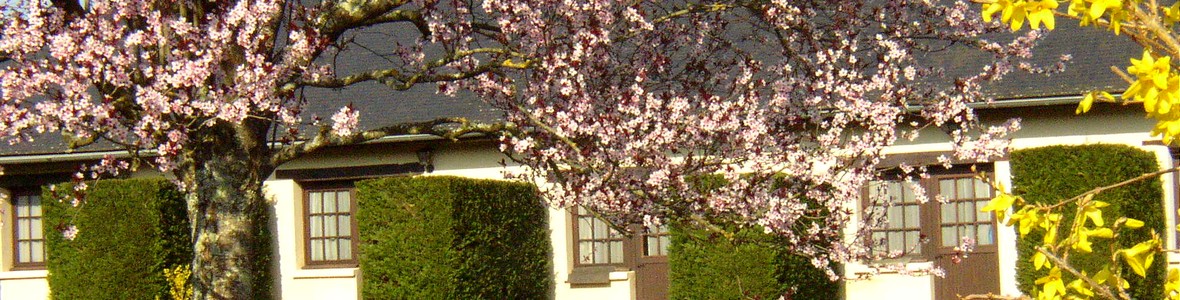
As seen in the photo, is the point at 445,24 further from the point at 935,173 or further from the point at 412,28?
the point at 412,28

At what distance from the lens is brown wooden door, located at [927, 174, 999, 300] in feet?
47.4

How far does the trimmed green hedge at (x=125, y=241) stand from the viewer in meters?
15.4

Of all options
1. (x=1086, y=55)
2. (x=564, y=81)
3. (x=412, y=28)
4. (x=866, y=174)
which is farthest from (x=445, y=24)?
(x=412, y=28)

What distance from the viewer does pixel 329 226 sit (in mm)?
16469

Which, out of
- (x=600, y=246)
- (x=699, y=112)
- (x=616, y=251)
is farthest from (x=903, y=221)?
(x=699, y=112)

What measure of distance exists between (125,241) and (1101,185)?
10.0 metres

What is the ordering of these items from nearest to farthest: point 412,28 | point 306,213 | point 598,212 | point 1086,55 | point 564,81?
point 564,81 < point 598,212 < point 1086,55 < point 306,213 < point 412,28

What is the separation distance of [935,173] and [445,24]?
7800mm

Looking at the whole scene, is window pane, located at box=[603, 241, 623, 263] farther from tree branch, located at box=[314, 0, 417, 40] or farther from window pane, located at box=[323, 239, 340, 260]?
tree branch, located at box=[314, 0, 417, 40]

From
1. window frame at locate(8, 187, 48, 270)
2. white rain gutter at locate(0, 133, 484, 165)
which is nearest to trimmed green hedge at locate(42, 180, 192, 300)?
white rain gutter at locate(0, 133, 484, 165)

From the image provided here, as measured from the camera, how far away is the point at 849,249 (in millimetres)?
8547

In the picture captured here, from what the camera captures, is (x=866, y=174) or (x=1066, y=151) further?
(x=1066, y=151)

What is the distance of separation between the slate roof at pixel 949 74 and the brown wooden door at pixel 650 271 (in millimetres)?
2134

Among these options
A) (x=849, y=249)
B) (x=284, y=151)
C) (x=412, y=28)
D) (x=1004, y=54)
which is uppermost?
(x=412, y=28)
